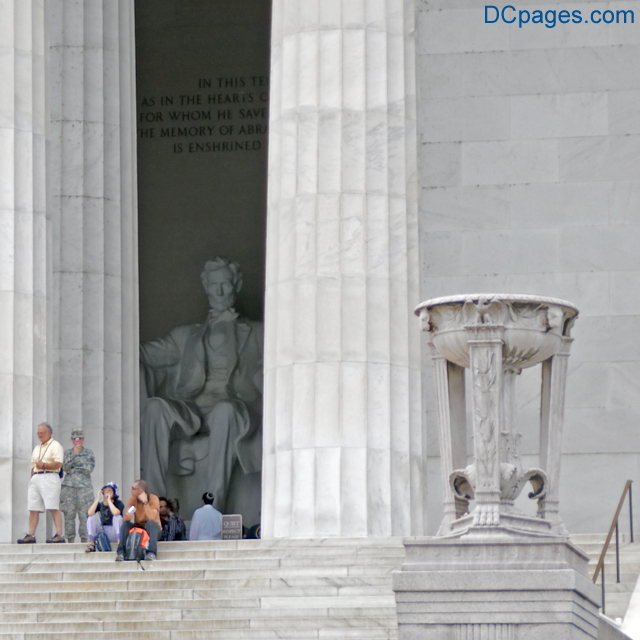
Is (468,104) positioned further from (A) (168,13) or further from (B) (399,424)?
(A) (168,13)

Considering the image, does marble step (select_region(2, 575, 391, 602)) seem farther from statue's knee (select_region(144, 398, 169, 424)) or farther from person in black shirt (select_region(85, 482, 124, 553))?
statue's knee (select_region(144, 398, 169, 424))

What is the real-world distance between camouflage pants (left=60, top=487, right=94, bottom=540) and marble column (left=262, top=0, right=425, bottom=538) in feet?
8.94

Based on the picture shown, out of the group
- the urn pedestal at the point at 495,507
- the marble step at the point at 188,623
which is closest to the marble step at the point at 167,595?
the marble step at the point at 188,623

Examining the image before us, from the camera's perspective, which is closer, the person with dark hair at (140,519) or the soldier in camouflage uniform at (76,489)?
the person with dark hair at (140,519)

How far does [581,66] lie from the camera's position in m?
31.3

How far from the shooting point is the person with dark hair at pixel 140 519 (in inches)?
865

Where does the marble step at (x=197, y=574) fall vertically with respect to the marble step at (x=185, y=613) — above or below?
above

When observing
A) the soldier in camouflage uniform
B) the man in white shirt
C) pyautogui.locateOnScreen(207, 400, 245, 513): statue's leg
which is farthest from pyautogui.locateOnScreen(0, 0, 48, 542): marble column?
pyautogui.locateOnScreen(207, 400, 245, 513): statue's leg

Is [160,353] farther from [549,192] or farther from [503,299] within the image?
[503,299]

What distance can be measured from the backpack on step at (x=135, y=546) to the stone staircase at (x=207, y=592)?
6.4 inches

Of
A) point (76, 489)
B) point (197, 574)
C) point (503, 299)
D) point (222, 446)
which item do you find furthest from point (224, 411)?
point (503, 299)

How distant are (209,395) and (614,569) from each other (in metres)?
16.2

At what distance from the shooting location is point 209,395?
37.0 metres

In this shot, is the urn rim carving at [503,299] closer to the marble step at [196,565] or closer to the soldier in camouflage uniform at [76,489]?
the marble step at [196,565]
